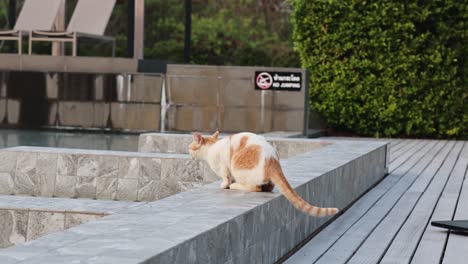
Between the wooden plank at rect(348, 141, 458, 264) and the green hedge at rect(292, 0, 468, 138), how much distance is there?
6681 millimetres

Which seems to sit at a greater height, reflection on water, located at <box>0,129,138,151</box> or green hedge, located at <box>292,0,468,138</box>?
green hedge, located at <box>292,0,468,138</box>

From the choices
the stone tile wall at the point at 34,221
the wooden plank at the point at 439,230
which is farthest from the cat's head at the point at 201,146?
the stone tile wall at the point at 34,221

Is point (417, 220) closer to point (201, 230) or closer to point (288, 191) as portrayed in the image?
point (288, 191)

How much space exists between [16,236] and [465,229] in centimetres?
334

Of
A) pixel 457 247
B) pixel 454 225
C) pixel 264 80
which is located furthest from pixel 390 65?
pixel 457 247

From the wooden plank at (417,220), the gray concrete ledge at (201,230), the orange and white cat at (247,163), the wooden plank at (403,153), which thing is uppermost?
the orange and white cat at (247,163)

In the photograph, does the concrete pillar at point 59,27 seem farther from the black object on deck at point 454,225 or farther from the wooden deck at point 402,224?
the black object on deck at point 454,225

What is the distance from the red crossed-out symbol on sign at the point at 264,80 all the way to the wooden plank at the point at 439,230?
17.0ft

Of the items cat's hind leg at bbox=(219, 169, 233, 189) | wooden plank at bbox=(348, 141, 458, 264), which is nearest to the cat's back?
cat's hind leg at bbox=(219, 169, 233, 189)

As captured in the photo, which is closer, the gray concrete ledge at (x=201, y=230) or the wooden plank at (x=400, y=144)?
the gray concrete ledge at (x=201, y=230)

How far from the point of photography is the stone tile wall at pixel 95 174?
9328 millimetres

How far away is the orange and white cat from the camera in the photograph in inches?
199

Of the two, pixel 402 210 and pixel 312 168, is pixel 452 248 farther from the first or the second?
pixel 402 210

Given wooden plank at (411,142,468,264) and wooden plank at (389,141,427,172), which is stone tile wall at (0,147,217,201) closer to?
wooden plank at (411,142,468,264)
